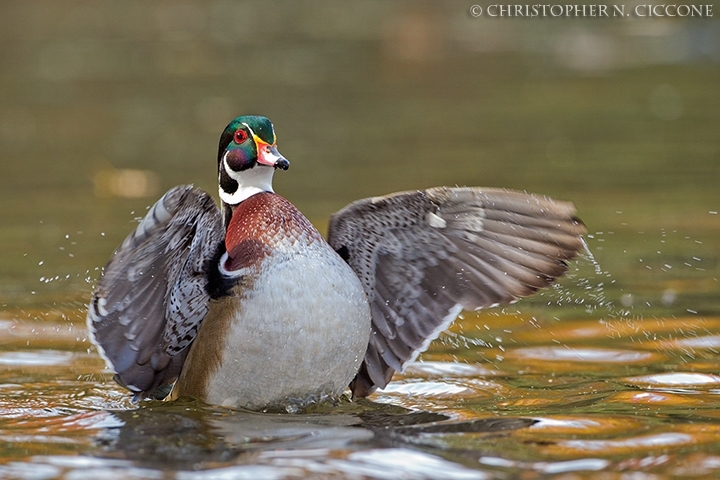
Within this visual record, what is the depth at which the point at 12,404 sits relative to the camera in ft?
19.7

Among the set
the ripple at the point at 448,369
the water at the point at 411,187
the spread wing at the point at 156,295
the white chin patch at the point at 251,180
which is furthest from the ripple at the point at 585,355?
the spread wing at the point at 156,295

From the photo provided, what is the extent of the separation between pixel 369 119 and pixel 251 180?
9790 millimetres

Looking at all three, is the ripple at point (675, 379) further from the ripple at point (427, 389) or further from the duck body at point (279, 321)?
the duck body at point (279, 321)

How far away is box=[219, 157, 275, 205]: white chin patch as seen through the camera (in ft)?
20.3

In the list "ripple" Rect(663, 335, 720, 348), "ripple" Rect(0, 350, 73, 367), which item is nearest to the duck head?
"ripple" Rect(0, 350, 73, 367)

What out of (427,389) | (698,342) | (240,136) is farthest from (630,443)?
(240,136)

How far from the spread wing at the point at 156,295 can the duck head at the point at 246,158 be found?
42 cm

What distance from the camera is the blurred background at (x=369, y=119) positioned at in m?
9.72

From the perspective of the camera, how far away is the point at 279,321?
5.48 meters

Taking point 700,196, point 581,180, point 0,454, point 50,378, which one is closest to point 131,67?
point 581,180

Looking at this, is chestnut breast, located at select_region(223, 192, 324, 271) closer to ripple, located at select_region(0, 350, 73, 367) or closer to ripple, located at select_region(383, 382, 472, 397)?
ripple, located at select_region(383, 382, 472, 397)

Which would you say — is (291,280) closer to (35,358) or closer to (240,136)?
(240,136)

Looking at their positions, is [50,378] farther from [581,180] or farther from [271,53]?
[271,53]

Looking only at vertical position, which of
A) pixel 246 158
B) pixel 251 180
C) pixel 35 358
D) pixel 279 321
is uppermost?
pixel 246 158
